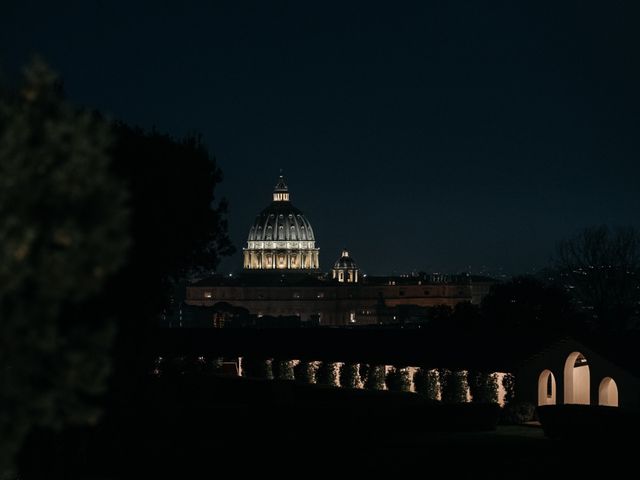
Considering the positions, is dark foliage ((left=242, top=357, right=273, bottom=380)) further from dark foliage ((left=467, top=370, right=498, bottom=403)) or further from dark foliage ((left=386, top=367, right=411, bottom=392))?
dark foliage ((left=467, top=370, right=498, bottom=403))

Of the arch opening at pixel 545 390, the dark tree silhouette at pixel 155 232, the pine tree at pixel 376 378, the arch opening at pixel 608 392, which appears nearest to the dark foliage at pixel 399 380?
the pine tree at pixel 376 378

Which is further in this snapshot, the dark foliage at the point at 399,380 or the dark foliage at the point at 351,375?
the dark foliage at the point at 351,375

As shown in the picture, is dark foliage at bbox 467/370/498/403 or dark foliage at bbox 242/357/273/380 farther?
dark foliage at bbox 242/357/273/380

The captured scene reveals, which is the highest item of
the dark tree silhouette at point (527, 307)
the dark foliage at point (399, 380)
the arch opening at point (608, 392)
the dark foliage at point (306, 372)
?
the dark tree silhouette at point (527, 307)

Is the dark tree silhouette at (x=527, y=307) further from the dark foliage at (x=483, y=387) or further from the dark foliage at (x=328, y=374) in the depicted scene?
the dark foliage at (x=483, y=387)

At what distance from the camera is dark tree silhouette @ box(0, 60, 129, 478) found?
9008mm

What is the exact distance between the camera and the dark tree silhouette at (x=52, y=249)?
901 centimetres

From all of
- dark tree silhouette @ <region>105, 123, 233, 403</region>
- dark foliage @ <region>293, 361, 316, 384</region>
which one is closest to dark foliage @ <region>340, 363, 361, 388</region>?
dark foliage @ <region>293, 361, 316, 384</region>

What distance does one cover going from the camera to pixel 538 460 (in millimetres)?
29656

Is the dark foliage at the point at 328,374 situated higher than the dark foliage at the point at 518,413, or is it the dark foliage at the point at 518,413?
the dark foliage at the point at 328,374

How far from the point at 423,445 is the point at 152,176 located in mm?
9128

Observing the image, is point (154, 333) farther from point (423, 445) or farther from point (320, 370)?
point (320, 370)

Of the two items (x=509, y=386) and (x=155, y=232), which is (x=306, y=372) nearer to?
(x=509, y=386)

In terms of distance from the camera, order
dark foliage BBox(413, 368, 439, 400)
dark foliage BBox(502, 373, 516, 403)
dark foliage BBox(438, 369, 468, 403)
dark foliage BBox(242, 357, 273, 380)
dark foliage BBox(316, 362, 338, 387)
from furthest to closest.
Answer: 1. dark foliage BBox(242, 357, 273, 380)
2. dark foliage BBox(316, 362, 338, 387)
3. dark foliage BBox(413, 368, 439, 400)
4. dark foliage BBox(438, 369, 468, 403)
5. dark foliage BBox(502, 373, 516, 403)
